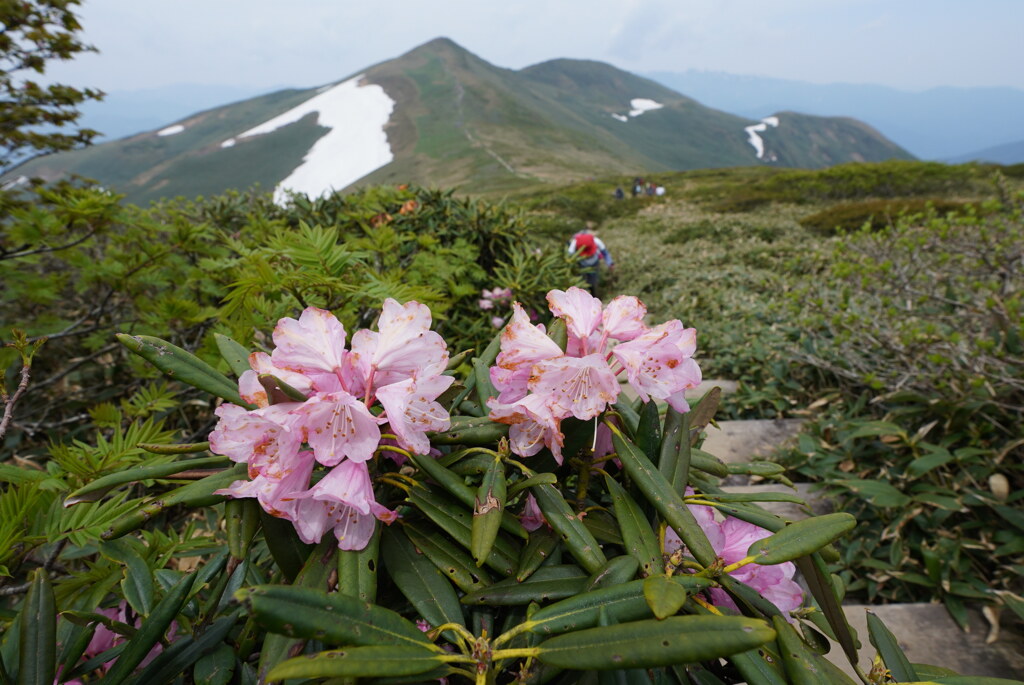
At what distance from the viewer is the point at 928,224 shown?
11.5ft

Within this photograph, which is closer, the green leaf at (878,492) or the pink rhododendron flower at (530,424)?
the pink rhododendron flower at (530,424)

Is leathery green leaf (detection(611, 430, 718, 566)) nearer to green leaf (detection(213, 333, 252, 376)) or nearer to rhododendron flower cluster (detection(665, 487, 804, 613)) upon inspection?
rhododendron flower cluster (detection(665, 487, 804, 613))

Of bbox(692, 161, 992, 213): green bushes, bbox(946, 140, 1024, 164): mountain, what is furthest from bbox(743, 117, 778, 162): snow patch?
bbox(946, 140, 1024, 164): mountain

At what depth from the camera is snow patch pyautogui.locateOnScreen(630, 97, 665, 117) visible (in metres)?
94.2

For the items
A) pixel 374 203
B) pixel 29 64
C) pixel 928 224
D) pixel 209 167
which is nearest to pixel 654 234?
pixel 928 224

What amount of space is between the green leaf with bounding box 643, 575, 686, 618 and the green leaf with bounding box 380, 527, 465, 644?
254 mm

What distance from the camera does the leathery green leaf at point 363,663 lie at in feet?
1.55

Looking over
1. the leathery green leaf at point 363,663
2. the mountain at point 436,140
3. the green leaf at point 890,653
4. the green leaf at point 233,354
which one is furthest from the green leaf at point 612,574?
the mountain at point 436,140

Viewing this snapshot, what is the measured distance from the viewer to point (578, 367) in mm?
→ 718

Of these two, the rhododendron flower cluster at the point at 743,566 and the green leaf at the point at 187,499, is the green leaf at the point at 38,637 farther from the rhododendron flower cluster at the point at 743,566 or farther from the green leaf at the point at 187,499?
the rhododendron flower cluster at the point at 743,566

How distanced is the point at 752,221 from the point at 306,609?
1192 cm

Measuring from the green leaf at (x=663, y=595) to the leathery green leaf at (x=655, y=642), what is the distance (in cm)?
2

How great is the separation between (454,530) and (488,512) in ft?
0.26

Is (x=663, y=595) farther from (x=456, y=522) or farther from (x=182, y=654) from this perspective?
(x=182, y=654)
